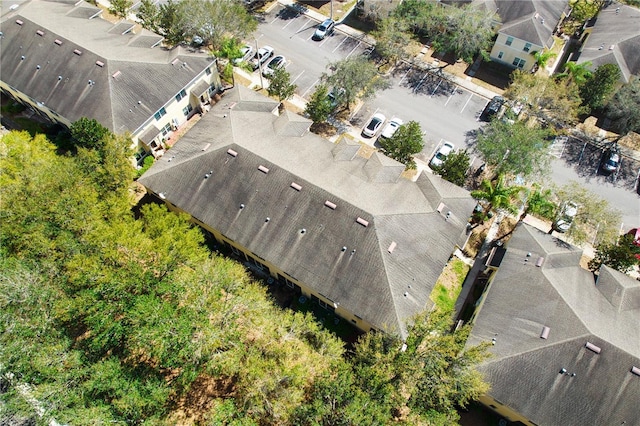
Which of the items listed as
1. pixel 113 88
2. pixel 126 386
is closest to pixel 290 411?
pixel 126 386

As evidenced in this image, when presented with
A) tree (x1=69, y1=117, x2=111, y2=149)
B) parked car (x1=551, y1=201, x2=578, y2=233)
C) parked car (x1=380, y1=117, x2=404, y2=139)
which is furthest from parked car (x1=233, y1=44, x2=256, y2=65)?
parked car (x1=551, y1=201, x2=578, y2=233)

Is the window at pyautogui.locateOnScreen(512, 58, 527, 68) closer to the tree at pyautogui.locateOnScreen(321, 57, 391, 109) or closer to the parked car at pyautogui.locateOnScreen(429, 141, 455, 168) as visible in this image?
the parked car at pyautogui.locateOnScreen(429, 141, 455, 168)

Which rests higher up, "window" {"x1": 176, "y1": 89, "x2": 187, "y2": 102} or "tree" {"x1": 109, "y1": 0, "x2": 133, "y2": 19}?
"tree" {"x1": 109, "y1": 0, "x2": 133, "y2": 19}

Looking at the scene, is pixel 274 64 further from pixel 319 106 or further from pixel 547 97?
pixel 547 97

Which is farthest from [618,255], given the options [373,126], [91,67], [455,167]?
[91,67]

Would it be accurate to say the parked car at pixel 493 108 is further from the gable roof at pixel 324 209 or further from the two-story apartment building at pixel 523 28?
the gable roof at pixel 324 209

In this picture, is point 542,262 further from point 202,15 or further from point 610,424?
point 202,15

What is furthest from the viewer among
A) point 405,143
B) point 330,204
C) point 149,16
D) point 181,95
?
point 149,16
